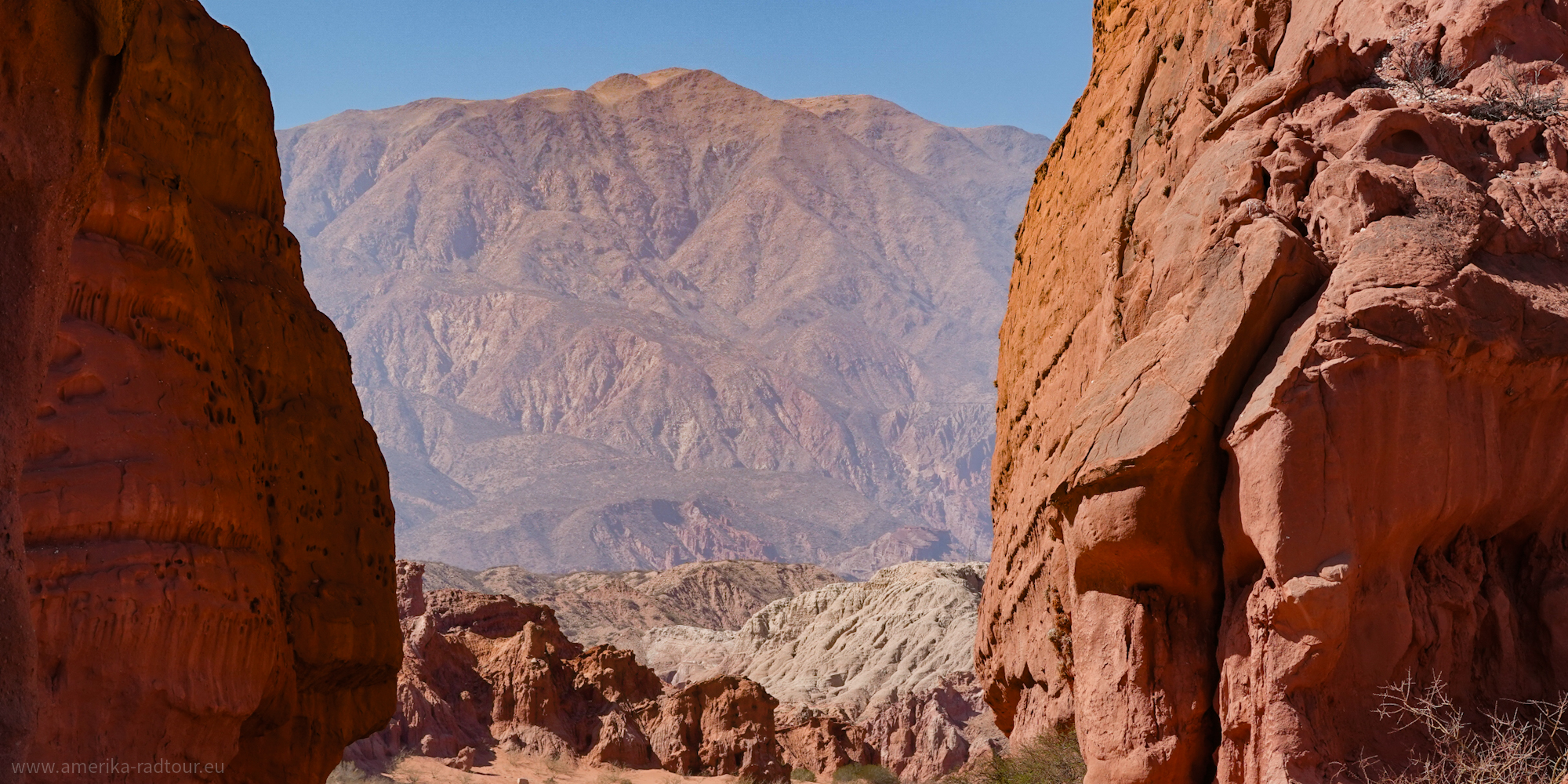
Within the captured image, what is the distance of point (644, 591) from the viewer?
8531 centimetres

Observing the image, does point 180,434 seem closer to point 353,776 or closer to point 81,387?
point 81,387

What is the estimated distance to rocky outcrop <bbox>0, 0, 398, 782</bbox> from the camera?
19.1ft

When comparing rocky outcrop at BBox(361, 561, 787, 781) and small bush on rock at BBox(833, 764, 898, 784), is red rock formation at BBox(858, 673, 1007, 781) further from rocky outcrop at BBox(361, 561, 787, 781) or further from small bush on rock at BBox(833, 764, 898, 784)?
rocky outcrop at BBox(361, 561, 787, 781)

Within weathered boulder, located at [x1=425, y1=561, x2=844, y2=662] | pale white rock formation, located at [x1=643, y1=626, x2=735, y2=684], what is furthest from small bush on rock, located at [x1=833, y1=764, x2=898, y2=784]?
weathered boulder, located at [x1=425, y1=561, x2=844, y2=662]

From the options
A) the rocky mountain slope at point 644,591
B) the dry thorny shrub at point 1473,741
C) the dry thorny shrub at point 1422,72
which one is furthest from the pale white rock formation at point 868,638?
the dry thorny shrub at point 1473,741

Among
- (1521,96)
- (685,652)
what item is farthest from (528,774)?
(685,652)

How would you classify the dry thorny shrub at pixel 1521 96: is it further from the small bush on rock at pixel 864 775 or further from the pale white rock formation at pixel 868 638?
the pale white rock formation at pixel 868 638

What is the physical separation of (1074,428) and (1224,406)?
144 cm

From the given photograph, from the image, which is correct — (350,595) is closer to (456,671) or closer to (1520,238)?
(1520,238)

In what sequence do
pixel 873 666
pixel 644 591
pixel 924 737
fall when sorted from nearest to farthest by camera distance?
pixel 924 737, pixel 873 666, pixel 644 591

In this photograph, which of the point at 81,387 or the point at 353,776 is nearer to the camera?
the point at 81,387

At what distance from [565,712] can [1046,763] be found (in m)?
19.8

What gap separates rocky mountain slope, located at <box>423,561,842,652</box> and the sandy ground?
40376 mm

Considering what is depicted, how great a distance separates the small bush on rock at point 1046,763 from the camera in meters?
13.9
